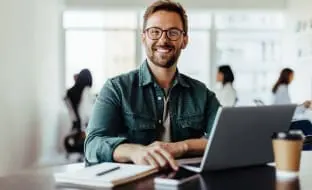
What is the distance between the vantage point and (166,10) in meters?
1.99

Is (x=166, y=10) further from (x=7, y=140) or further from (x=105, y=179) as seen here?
(x=7, y=140)

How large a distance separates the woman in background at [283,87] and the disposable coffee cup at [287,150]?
5.19 metres

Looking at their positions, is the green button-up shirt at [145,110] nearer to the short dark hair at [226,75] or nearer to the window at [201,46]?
the short dark hair at [226,75]

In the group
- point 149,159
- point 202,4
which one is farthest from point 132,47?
point 149,159

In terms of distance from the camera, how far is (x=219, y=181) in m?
1.33

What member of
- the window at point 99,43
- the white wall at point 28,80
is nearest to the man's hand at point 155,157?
the white wall at point 28,80

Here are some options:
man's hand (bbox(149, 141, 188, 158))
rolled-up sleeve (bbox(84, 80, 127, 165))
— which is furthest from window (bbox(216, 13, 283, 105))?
man's hand (bbox(149, 141, 188, 158))

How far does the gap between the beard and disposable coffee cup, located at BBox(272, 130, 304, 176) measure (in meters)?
0.65

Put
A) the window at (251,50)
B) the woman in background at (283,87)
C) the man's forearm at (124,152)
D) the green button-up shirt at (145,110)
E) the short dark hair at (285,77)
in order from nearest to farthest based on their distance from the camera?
the man's forearm at (124,152) → the green button-up shirt at (145,110) → the woman in background at (283,87) → the short dark hair at (285,77) → the window at (251,50)

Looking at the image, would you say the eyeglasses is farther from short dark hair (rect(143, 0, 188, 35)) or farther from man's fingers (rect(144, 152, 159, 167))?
man's fingers (rect(144, 152, 159, 167))

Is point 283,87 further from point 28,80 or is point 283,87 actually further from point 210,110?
point 210,110

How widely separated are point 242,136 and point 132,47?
5.83 m

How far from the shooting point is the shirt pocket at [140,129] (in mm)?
1886

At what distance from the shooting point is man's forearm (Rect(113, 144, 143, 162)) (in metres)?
1.57
